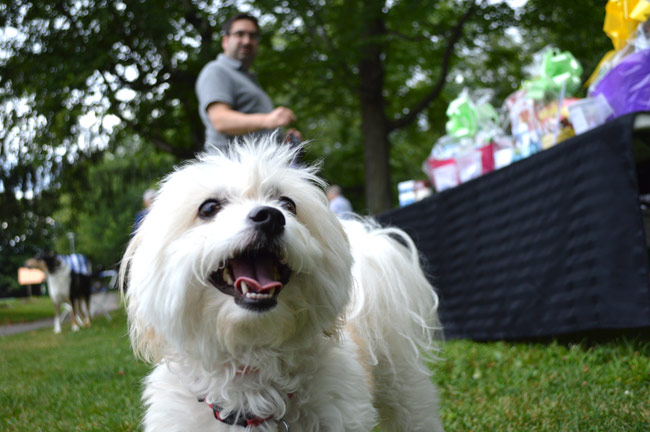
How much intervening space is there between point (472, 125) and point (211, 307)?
390cm

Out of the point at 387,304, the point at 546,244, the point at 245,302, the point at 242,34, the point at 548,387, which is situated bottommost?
the point at 548,387

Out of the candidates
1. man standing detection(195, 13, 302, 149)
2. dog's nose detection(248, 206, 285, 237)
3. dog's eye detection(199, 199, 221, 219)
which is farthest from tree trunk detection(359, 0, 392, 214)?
dog's nose detection(248, 206, 285, 237)

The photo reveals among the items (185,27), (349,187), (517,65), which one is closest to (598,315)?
(185,27)

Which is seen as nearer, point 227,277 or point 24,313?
point 227,277

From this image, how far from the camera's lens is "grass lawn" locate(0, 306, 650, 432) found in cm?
271

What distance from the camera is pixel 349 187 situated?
594 inches

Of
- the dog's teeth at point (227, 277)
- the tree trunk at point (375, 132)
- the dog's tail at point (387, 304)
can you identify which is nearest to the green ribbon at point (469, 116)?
the dog's tail at point (387, 304)

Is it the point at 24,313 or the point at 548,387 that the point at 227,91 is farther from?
the point at 24,313

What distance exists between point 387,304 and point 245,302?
2.60 feet

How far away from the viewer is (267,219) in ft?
5.12

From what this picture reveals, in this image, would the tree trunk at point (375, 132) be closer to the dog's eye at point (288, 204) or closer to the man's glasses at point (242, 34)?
the man's glasses at point (242, 34)

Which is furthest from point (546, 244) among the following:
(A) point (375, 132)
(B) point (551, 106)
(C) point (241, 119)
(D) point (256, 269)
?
(A) point (375, 132)

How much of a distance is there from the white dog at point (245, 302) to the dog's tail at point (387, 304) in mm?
227

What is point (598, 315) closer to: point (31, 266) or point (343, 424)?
point (343, 424)
